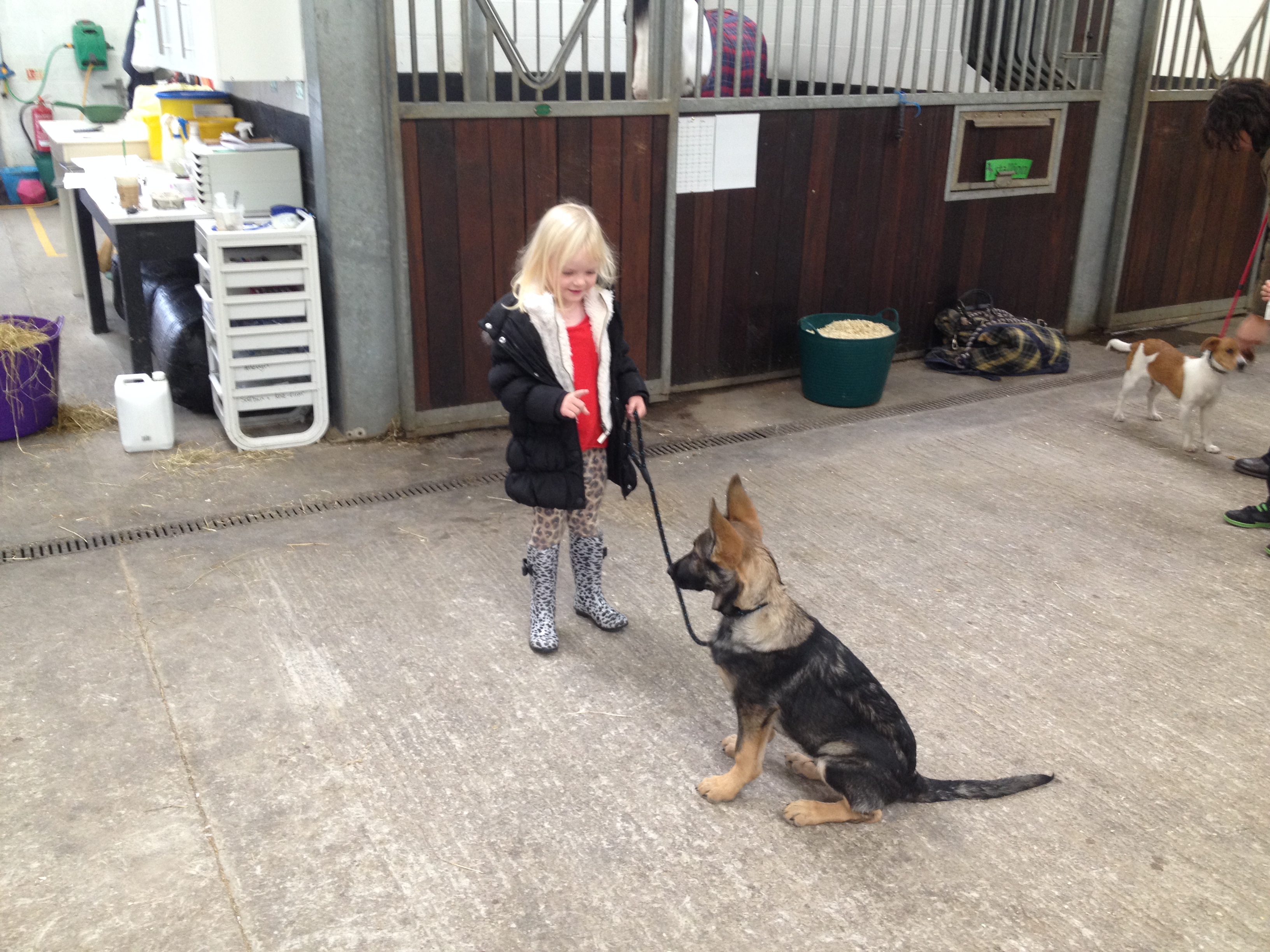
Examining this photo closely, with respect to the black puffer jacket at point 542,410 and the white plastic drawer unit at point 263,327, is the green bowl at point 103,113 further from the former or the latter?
the black puffer jacket at point 542,410

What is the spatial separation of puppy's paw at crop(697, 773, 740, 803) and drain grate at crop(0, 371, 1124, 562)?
2137 millimetres

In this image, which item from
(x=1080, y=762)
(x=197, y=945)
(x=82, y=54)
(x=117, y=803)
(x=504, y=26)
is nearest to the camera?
(x=197, y=945)

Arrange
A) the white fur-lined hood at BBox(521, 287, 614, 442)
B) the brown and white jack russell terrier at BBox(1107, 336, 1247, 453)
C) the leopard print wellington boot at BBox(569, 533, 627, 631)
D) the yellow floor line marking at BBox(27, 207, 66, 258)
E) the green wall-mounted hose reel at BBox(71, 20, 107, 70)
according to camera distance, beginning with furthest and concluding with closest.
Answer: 1. the green wall-mounted hose reel at BBox(71, 20, 107, 70)
2. the yellow floor line marking at BBox(27, 207, 66, 258)
3. the brown and white jack russell terrier at BBox(1107, 336, 1247, 453)
4. the leopard print wellington boot at BBox(569, 533, 627, 631)
5. the white fur-lined hood at BBox(521, 287, 614, 442)

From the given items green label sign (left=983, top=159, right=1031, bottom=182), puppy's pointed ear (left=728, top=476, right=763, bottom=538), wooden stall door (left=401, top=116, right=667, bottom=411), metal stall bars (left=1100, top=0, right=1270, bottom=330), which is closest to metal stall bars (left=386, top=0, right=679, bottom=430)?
wooden stall door (left=401, top=116, right=667, bottom=411)

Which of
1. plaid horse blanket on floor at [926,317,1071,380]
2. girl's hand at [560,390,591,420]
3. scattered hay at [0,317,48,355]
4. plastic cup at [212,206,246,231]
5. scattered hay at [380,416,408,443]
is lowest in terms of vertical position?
scattered hay at [380,416,408,443]

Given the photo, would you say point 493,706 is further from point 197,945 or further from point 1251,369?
point 1251,369

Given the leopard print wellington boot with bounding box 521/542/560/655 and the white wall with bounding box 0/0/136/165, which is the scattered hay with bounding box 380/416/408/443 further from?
the white wall with bounding box 0/0/136/165

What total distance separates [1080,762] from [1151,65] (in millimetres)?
5164

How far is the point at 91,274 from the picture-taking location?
654 centimetres

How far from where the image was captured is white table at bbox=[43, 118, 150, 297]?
691cm

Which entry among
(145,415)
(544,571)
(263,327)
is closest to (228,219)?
(263,327)

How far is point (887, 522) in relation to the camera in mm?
4281

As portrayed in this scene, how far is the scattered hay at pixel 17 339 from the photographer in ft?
15.3

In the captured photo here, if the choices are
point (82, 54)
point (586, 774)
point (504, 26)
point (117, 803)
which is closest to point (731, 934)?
point (586, 774)
